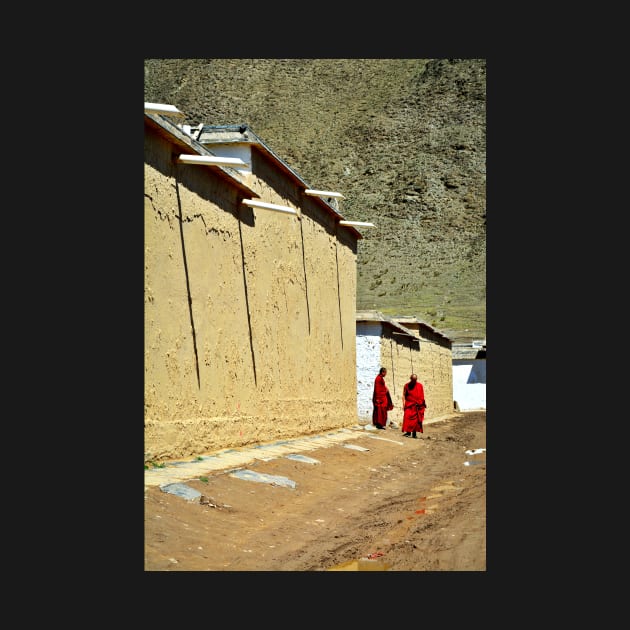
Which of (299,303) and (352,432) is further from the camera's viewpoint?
(352,432)

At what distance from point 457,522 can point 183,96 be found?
71.7 ft

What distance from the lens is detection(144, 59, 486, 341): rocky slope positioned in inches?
1129

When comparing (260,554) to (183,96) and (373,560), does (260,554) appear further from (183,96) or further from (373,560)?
(183,96)

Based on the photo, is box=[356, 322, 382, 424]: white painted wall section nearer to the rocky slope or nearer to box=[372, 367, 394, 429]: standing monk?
box=[372, 367, 394, 429]: standing monk

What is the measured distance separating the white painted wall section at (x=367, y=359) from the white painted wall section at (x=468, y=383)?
11.0m

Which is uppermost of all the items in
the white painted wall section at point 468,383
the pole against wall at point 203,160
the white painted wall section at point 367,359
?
the pole against wall at point 203,160

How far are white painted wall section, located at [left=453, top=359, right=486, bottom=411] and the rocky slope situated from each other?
96 cm

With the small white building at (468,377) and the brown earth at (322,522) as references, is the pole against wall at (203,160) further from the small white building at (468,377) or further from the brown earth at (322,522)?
the small white building at (468,377)

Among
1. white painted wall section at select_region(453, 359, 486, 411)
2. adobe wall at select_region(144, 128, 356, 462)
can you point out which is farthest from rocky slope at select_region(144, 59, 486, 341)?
adobe wall at select_region(144, 128, 356, 462)

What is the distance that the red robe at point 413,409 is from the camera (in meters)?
14.7

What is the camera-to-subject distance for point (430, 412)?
23.3 m

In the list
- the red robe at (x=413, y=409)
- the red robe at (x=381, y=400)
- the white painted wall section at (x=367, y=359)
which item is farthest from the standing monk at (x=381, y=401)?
the white painted wall section at (x=367, y=359)

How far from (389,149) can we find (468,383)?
2286 cm

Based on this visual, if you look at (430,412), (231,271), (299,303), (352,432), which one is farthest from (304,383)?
(430,412)
